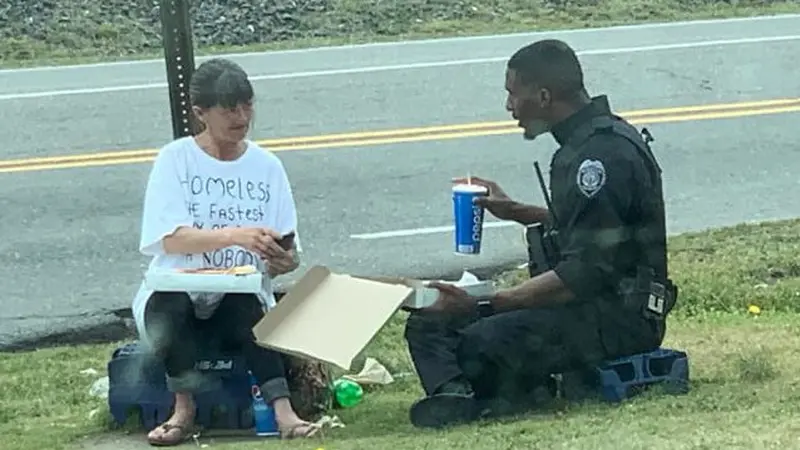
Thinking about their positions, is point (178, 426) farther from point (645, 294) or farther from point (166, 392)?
point (645, 294)

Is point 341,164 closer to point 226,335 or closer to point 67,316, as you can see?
point 67,316

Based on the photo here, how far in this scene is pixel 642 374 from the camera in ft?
16.8

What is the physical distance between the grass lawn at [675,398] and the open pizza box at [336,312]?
0.29 m

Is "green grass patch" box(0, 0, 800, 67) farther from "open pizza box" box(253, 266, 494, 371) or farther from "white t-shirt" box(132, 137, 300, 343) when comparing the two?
"open pizza box" box(253, 266, 494, 371)

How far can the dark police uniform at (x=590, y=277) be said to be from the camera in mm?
4945

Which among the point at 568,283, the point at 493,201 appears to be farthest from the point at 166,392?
the point at 568,283

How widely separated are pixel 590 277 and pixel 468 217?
51cm

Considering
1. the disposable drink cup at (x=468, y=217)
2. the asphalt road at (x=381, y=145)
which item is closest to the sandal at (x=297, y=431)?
the disposable drink cup at (x=468, y=217)

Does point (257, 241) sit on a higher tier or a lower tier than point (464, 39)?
higher

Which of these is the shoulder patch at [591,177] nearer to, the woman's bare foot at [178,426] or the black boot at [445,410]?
the black boot at [445,410]

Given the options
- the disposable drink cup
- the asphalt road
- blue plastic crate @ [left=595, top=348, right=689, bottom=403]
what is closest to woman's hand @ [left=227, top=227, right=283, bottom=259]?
the disposable drink cup

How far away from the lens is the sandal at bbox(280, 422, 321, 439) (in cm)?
507

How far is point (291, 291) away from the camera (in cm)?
503

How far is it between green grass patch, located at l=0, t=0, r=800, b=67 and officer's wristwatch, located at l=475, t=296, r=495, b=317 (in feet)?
30.8
